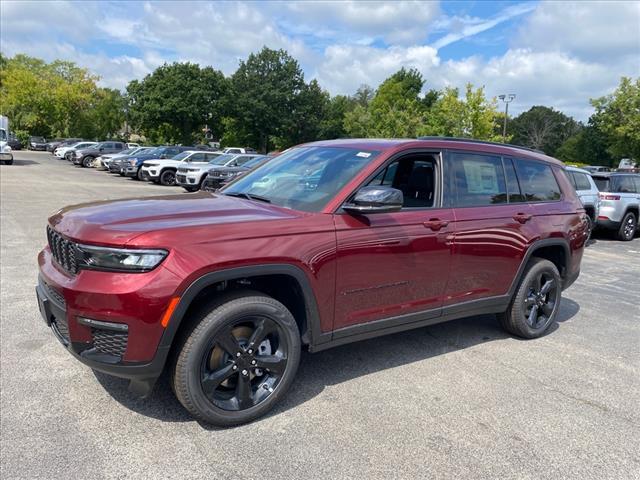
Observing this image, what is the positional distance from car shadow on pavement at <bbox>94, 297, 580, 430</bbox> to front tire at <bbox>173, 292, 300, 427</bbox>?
0.17 meters

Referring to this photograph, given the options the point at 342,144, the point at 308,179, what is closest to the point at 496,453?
the point at 308,179

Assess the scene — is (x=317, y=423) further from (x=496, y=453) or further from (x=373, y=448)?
(x=496, y=453)

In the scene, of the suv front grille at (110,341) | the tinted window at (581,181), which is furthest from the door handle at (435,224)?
the tinted window at (581,181)

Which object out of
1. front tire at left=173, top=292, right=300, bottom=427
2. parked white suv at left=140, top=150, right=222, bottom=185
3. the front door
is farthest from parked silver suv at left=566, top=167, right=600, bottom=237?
parked white suv at left=140, top=150, right=222, bottom=185

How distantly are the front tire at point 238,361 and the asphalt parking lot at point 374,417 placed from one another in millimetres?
149

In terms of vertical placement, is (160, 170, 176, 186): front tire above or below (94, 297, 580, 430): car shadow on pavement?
above

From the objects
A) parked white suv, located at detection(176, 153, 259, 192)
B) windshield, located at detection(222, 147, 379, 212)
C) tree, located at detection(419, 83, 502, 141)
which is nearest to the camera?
windshield, located at detection(222, 147, 379, 212)

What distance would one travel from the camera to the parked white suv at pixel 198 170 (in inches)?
776

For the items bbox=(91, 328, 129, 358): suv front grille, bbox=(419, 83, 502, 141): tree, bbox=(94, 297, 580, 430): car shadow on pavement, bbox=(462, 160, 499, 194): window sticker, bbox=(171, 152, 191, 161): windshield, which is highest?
bbox=(419, 83, 502, 141): tree

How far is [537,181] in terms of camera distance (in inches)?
194

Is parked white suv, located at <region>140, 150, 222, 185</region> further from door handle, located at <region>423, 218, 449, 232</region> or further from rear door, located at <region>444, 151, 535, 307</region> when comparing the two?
door handle, located at <region>423, 218, 449, 232</region>

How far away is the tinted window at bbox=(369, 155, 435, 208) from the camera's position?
3.98 meters

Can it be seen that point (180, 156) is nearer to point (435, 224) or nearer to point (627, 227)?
point (627, 227)

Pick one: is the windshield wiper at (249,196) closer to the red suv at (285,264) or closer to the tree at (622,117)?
the red suv at (285,264)
